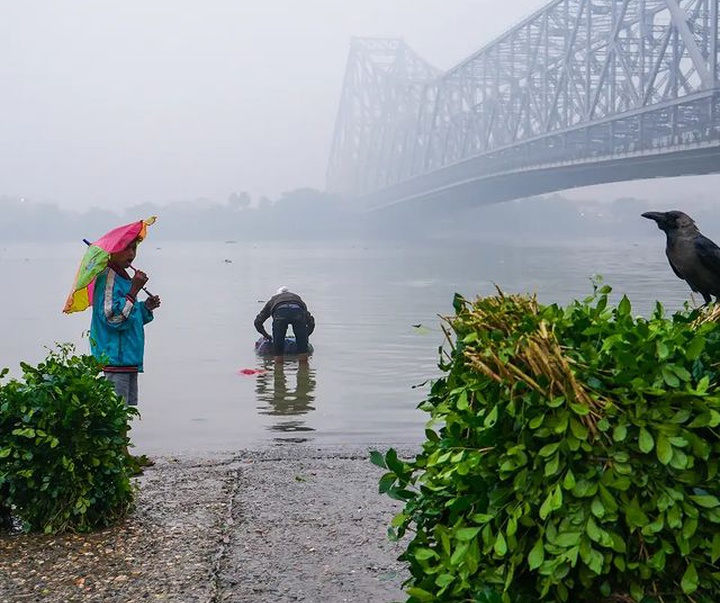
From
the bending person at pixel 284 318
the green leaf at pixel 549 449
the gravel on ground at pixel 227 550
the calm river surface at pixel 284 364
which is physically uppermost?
the green leaf at pixel 549 449

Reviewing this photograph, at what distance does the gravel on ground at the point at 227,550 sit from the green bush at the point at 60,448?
0.11 meters

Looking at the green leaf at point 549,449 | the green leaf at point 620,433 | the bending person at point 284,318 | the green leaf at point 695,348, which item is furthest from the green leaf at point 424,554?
the bending person at point 284,318

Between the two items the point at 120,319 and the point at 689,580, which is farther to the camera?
the point at 120,319

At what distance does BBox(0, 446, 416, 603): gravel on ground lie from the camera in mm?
3268

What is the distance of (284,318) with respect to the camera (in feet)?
37.2

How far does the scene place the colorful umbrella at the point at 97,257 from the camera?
16.3 ft

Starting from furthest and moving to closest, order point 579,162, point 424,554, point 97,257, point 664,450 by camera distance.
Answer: point 579,162, point 97,257, point 424,554, point 664,450

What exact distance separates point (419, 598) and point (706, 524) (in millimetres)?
676

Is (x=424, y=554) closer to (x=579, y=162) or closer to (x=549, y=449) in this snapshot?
(x=549, y=449)

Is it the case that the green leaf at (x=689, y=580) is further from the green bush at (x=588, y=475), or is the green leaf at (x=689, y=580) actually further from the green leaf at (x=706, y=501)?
the green leaf at (x=706, y=501)

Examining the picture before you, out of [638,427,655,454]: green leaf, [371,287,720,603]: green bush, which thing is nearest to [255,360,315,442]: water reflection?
[371,287,720,603]: green bush

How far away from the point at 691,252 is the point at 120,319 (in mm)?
3073

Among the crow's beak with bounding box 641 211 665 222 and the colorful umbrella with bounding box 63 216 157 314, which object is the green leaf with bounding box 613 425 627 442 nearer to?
the crow's beak with bounding box 641 211 665 222

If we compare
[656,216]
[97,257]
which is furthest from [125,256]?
[656,216]
